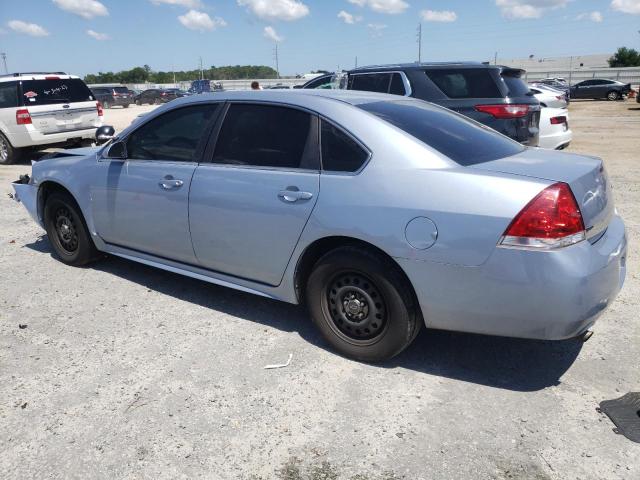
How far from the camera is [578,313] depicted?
2688 mm

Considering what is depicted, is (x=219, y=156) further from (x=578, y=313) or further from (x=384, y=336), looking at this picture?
(x=578, y=313)

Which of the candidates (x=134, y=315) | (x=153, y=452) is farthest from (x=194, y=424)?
(x=134, y=315)

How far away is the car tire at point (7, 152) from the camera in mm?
11398

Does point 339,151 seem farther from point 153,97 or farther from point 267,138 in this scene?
point 153,97

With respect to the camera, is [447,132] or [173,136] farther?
[173,136]

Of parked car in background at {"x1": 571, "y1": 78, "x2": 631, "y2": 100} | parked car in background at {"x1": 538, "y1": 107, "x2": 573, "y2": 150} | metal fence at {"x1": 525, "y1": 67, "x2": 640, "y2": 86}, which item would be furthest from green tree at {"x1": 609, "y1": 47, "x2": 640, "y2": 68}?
parked car in background at {"x1": 538, "y1": 107, "x2": 573, "y2": 150}

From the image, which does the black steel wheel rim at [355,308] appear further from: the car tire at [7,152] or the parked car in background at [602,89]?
the parked car in background at [602,89]

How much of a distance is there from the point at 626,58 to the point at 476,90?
72.4m

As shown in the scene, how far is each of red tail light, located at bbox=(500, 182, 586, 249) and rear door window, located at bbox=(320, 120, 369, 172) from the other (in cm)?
95

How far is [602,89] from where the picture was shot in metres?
37.0

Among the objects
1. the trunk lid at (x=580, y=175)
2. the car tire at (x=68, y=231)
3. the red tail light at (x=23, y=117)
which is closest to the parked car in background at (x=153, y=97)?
the red tail light at (x=23, y=117)

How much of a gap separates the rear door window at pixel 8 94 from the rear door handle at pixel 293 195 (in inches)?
387

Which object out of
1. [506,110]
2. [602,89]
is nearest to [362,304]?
[506,110]

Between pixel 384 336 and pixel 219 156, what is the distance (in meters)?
1.70
